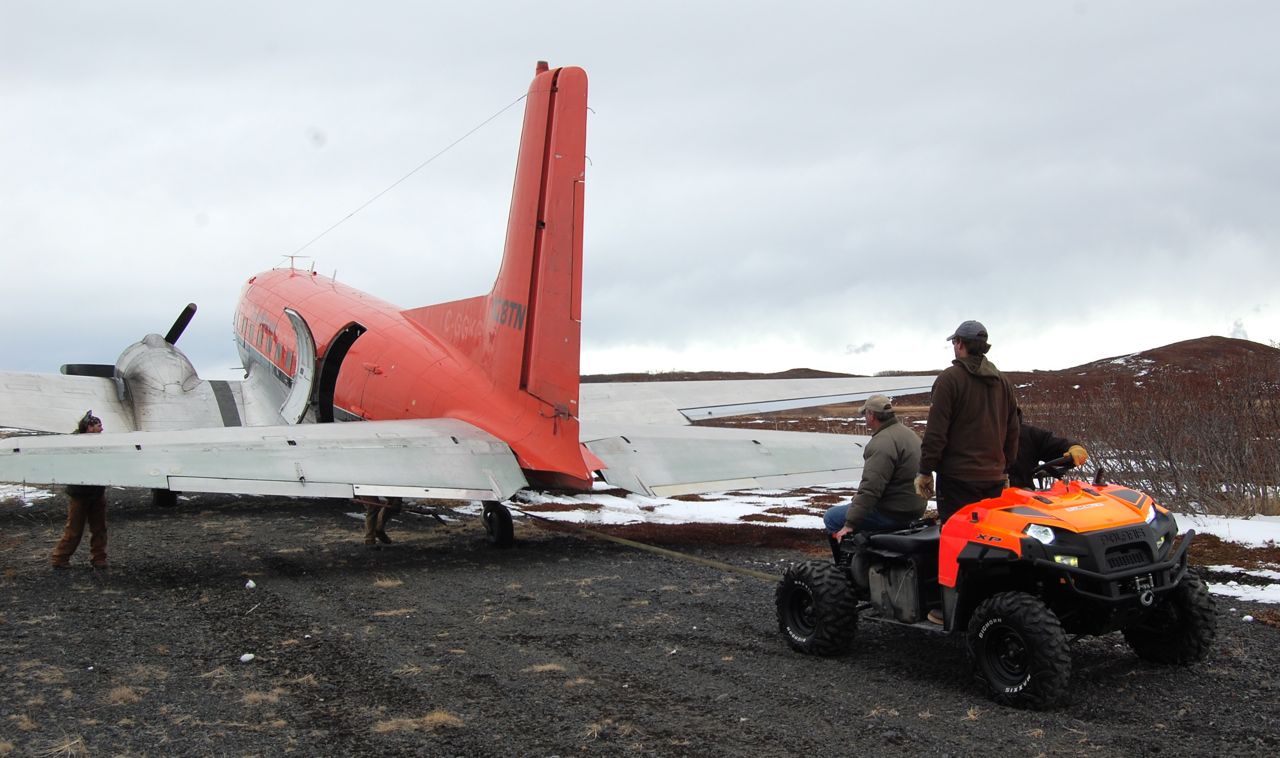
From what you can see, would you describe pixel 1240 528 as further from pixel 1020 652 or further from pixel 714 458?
pixel 1020 652

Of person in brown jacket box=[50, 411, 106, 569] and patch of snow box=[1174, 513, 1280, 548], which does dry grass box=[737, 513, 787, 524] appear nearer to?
patch of snow box=[1174, 513, 1280, 548]

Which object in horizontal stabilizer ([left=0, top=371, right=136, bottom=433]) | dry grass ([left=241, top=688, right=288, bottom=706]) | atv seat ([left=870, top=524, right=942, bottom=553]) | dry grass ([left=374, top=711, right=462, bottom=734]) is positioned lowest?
dry grass ([left=374, top=711, right=462, bottom=734])

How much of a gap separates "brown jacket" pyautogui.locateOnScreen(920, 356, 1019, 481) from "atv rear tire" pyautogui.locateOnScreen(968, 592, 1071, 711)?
3.07 feet

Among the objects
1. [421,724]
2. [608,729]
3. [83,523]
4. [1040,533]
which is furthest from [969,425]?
[83,523]

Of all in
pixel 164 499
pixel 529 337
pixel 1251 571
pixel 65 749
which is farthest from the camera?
pixel 164 499

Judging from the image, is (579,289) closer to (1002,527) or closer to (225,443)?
(225,443)

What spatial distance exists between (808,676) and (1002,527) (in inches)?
60.8

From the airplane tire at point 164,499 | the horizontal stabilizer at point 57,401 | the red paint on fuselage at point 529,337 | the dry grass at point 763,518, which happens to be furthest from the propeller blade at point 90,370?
the dry grass at point 763,518

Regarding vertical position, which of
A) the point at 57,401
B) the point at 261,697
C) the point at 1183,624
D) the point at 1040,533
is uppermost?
the point at 57,401

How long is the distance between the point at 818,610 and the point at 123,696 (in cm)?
437

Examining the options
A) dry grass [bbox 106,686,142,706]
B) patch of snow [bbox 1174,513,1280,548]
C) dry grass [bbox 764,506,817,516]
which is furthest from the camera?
dry grass [bbox 764,506,817,516]

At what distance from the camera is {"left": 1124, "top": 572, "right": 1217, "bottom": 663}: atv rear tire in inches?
231

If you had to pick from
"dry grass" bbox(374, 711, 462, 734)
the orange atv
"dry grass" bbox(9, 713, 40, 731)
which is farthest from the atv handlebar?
"dry grass" bbox(9, 713, 40, 731)

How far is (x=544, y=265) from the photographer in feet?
35.9
